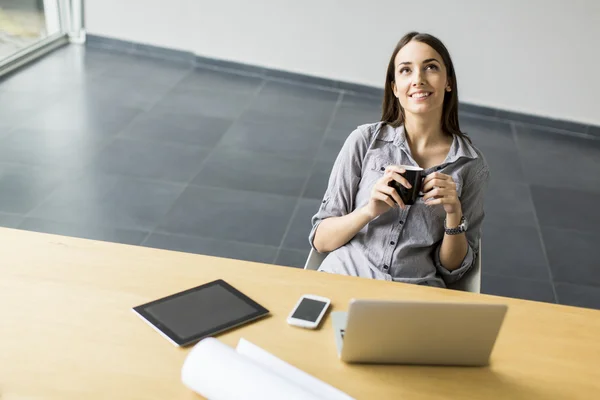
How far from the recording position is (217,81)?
17.6 feet

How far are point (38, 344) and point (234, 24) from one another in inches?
175

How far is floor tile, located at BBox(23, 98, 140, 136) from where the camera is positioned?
13.9 feet

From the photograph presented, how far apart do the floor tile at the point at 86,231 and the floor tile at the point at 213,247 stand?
74mm

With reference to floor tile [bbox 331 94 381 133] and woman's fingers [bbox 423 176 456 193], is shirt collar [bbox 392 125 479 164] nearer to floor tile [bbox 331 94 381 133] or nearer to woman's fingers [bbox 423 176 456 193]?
woman's fingers [bbox 423 176 456 193]

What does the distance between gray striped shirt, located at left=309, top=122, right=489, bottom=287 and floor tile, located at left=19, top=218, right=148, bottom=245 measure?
4.79 ft

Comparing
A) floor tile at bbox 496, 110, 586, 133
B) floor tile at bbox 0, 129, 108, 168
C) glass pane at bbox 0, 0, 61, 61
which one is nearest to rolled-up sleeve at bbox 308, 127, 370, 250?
floor tile at bbox 0, 129, 108, 168

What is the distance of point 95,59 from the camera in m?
5.50

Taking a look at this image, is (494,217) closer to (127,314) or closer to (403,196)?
(403,196)

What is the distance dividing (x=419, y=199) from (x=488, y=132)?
3.26 m

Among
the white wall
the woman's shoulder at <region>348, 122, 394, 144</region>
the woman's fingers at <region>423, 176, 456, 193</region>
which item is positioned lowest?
the white wall

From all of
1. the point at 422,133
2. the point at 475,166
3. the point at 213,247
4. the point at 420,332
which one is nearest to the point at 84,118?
the point at 213,247

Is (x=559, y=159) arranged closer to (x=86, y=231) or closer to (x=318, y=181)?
(x=318, y=181)

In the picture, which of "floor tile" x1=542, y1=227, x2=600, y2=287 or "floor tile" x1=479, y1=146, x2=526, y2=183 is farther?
"floor tile" x1=479, y1=146, x2=526, y2=183

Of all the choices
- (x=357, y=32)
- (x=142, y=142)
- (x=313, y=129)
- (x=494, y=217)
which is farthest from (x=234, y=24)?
(x=494, y=217)
